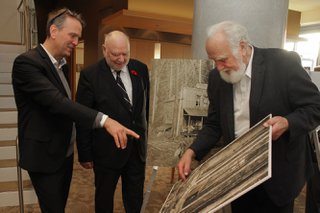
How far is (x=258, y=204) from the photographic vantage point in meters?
1.56

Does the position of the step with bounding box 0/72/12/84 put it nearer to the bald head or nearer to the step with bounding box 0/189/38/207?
the step with bounding box 0/189/38/207

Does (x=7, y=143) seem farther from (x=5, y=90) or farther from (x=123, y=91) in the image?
(x=123, y=91)

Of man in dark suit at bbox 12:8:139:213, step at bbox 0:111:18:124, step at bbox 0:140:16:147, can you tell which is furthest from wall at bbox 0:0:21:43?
man in dark suit at bbox 12:8:139:213

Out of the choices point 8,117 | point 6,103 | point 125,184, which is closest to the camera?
point 125,184

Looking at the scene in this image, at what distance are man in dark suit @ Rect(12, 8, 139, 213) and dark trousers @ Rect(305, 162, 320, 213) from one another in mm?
1556

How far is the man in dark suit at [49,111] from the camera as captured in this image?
152 cm

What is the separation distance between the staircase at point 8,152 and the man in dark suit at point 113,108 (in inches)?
52.3

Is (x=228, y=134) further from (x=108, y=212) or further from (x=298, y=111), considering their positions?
(x=108, y=212)

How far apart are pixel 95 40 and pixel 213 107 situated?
591cm

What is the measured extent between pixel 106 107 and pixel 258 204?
42.0 inches

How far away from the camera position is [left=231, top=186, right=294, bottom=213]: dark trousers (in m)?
1.50

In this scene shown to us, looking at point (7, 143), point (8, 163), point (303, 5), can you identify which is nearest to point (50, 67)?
point (8, 163)

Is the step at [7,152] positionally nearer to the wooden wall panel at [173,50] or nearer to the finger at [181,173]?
the finger at [181,173]

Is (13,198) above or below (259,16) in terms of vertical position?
below
